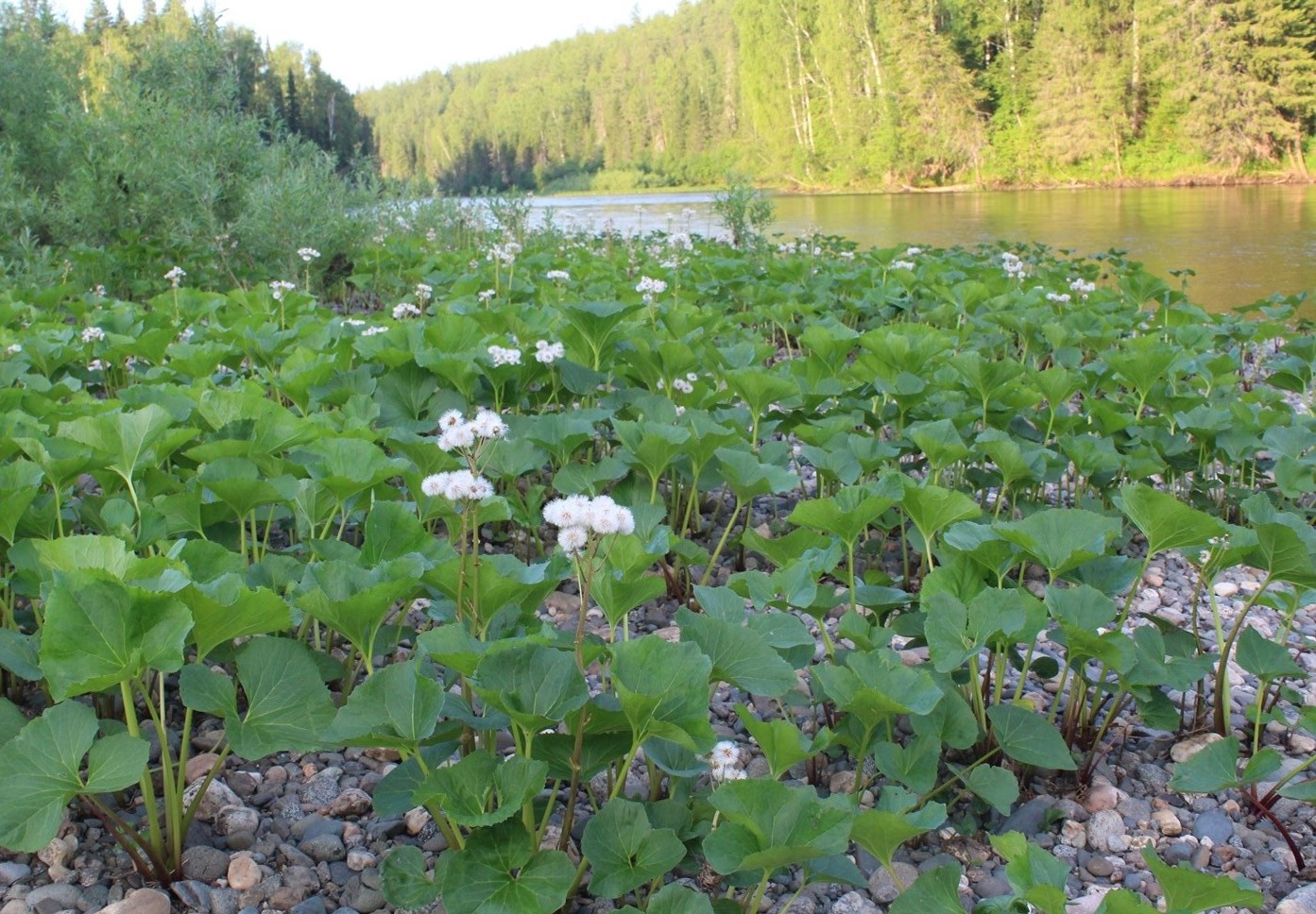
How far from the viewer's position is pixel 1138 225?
577 inches

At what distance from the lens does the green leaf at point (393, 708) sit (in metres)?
1.25

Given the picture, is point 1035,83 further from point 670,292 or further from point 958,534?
point 958,534

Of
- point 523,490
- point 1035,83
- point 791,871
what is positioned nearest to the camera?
point 791,871

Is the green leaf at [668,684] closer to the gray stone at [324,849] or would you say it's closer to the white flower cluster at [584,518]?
the white flower cluster at [584,518]

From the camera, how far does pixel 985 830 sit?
1.61m

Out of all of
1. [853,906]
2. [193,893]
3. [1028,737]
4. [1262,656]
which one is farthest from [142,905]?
[1262,656]

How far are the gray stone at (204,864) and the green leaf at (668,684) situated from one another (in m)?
0.69

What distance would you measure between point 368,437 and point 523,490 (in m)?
0.89

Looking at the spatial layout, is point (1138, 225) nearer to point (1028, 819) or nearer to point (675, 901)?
point (1028, 819)

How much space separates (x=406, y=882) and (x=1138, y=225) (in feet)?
51.8

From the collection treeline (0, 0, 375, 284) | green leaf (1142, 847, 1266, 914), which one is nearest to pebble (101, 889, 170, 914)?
green leaf (1142, 847, 1266, 914)

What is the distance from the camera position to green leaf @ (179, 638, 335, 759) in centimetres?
133

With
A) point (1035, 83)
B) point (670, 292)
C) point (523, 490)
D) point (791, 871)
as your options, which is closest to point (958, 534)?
point (791, 871)

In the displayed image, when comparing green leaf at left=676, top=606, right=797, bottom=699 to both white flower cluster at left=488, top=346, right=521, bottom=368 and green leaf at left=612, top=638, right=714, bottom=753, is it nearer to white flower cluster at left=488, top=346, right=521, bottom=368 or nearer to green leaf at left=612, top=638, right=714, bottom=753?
green leaf at left=612, top=638, right=714, bottom=753
